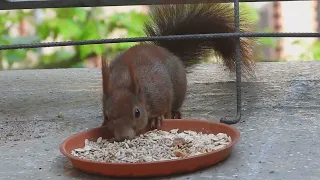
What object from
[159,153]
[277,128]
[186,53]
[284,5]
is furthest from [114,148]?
[284,5]

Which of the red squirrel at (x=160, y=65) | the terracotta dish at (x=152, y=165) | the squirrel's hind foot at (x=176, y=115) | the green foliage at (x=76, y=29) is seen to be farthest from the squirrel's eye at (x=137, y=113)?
the green foliage at (x=76, y=29)

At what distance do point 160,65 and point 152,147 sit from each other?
0.48m

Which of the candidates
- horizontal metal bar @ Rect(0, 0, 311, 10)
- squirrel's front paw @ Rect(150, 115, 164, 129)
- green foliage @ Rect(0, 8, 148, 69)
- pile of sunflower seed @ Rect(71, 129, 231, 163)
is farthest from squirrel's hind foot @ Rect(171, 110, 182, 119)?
green foliage @ Rect(0, 8, 148, 69)

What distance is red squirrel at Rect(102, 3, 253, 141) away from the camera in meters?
1.97

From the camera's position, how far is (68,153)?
1.81m

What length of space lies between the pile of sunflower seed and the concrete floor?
0.22 ft

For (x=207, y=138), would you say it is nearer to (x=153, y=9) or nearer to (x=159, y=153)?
(x=159, y=153)

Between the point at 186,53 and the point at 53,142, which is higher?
the point at 186,53

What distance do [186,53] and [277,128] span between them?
682mm

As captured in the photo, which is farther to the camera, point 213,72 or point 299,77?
point 213,72

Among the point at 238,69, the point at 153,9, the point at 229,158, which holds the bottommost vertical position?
the point at 229,158

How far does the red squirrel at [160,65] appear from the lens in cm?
197

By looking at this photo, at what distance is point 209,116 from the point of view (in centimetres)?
237

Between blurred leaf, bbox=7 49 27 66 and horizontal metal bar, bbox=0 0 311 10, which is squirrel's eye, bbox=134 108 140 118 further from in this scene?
blurred leaf, bbox=7 49 27 66
